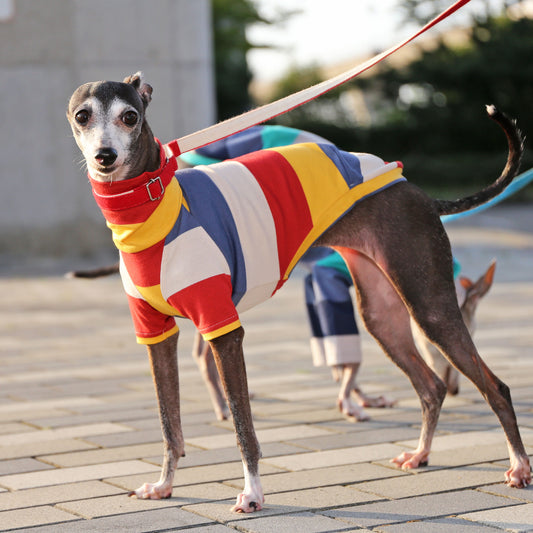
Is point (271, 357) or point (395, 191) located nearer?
point (395, 191)

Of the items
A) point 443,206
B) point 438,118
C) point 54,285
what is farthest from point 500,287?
point 438,118

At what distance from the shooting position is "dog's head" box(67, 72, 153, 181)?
361cm

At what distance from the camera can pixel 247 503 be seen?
146 inches

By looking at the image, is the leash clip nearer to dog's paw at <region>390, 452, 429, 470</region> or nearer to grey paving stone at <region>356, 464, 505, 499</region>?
grey paving stone at <region>356, 464, 505, 499</region>

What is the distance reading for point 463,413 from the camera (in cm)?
546

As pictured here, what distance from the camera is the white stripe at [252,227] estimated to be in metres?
4.00

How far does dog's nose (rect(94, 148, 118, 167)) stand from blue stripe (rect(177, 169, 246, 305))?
449mm

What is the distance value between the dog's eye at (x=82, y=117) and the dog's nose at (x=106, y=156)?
0.59 feet

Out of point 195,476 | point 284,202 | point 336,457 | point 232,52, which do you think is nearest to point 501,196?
point 284,202

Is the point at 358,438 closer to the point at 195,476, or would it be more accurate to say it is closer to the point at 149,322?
the point at 195,476

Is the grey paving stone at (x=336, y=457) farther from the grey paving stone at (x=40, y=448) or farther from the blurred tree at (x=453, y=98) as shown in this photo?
the blurred tree at (x=453, y=98)

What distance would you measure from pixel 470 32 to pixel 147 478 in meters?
33.8

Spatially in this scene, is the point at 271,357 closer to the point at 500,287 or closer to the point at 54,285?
the point at 500,287

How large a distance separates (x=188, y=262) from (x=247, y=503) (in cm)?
96
